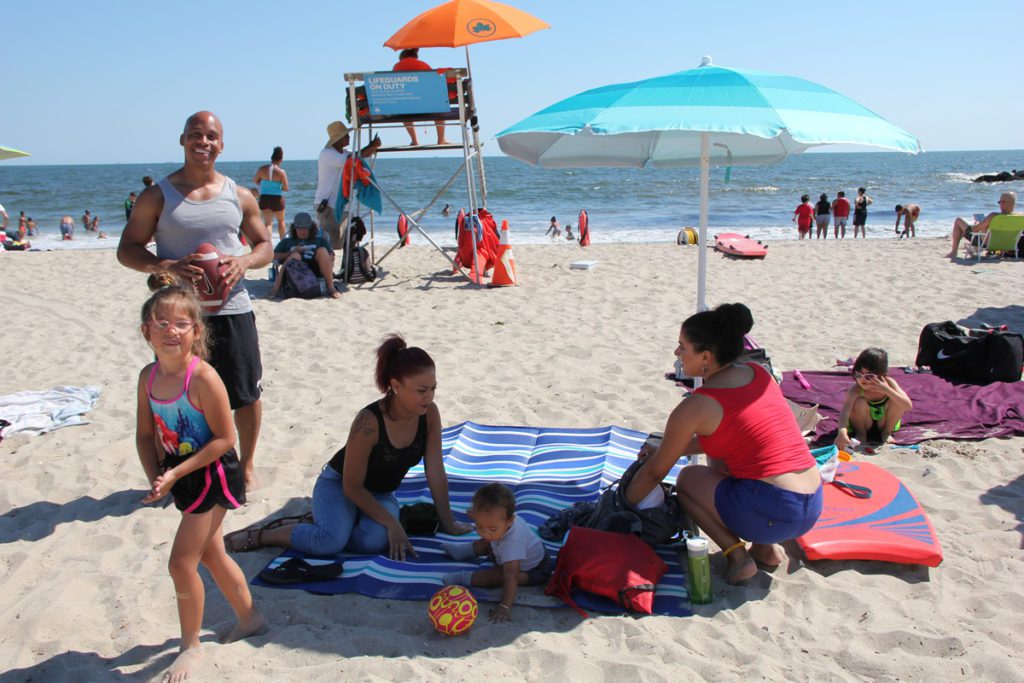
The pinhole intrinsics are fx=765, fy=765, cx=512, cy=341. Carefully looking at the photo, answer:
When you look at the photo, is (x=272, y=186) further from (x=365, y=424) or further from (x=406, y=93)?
(x=365, y=424)

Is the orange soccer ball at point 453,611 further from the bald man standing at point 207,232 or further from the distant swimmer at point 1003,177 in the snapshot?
the distant swimmer at point 1003,177

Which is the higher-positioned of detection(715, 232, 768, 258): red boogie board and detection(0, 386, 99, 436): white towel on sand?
detection(715, 232, 768, 258): red boogie board

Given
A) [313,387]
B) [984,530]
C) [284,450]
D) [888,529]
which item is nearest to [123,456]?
[284,450]

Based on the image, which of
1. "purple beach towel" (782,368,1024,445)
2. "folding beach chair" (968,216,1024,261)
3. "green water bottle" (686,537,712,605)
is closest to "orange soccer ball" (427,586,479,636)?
"green water bottle" (686,537,712,605)

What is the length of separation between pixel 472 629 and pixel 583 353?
3.95m

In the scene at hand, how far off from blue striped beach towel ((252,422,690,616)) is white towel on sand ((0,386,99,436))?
8.00 ft

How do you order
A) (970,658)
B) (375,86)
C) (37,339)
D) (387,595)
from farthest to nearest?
(375,86)
(37,339)
(387,595)
(970,658)

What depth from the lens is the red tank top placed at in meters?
2.84

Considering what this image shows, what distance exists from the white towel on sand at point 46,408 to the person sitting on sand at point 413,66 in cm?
527

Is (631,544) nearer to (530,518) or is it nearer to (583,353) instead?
(530,518)

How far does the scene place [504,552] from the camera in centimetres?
292

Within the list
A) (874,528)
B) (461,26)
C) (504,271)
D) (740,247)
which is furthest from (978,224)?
(874,528)

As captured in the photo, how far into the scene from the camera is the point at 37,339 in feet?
23.1

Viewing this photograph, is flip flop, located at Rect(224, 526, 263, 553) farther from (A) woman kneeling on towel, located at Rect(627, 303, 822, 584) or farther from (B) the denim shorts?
(B) the denim shorts
